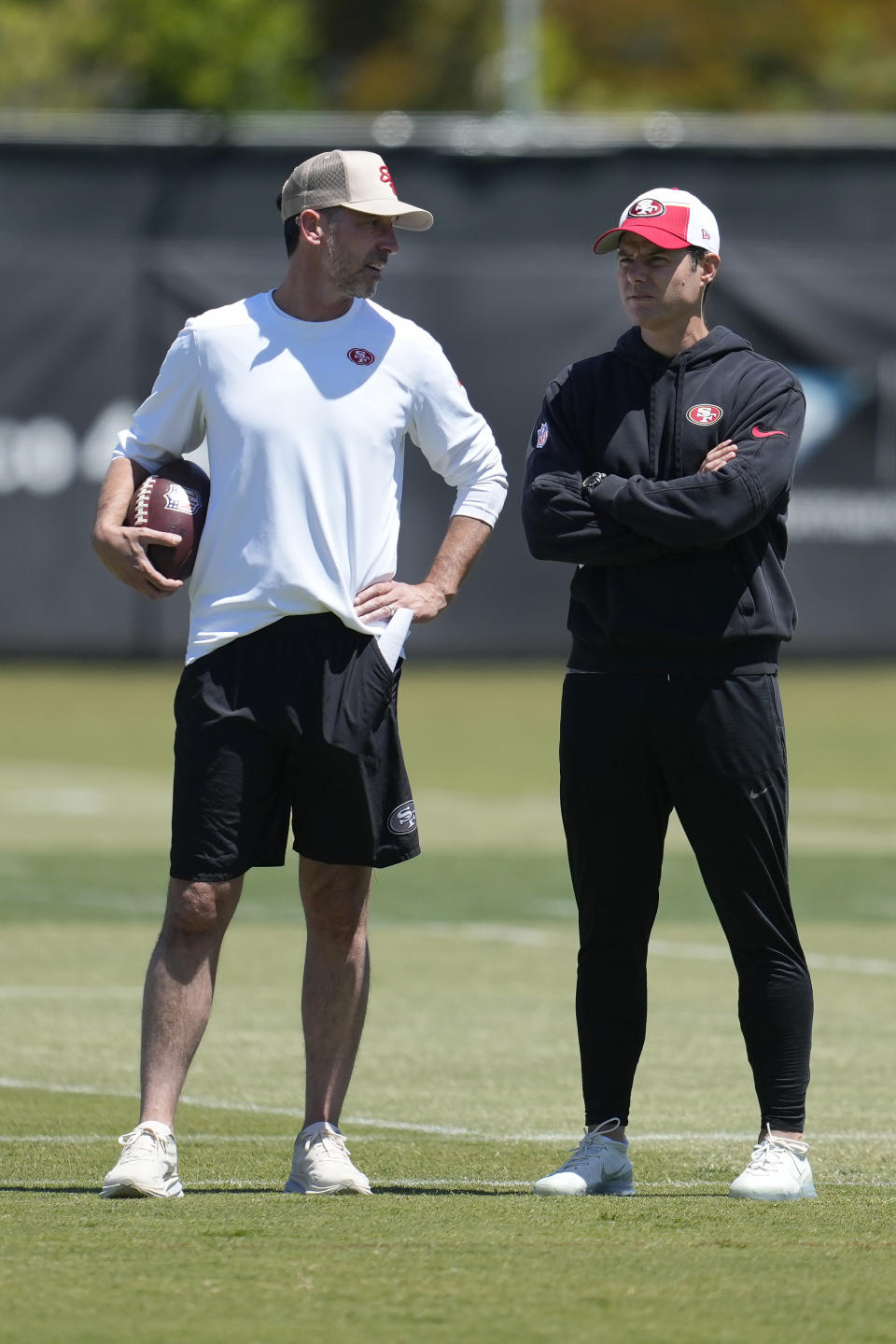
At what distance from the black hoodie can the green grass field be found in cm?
123

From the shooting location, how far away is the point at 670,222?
548 centimetres

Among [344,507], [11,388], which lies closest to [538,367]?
[11,388]

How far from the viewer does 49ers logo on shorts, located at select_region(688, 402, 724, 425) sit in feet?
18.0

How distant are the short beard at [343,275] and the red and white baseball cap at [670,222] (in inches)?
20.9

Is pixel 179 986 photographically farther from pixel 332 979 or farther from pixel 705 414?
pixel 705 414

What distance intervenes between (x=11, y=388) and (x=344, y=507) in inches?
651

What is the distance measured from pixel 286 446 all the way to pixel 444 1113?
2.25 meters

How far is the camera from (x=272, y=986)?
30.4 ft

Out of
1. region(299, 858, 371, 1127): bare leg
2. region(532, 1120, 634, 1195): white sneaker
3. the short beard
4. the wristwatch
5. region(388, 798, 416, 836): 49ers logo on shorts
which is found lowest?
region(532, 1120, 634, 1195): white sneaker

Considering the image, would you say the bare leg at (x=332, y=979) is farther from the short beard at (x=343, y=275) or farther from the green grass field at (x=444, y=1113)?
the short beard at (x=343, y=275)

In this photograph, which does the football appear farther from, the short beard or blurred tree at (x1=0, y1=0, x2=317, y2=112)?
blurred tree at (x1=0, y1=0, x2=317, y2=112)

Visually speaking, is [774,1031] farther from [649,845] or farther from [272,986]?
[272,986]

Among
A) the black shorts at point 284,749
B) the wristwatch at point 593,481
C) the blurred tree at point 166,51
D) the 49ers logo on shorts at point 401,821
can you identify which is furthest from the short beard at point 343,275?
the blurred tree at point 166,51

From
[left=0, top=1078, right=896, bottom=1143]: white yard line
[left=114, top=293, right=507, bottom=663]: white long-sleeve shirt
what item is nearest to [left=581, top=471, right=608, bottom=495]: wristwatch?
[left=114, top=293, right=507, bottom=663]: white long-sleeve shirt
